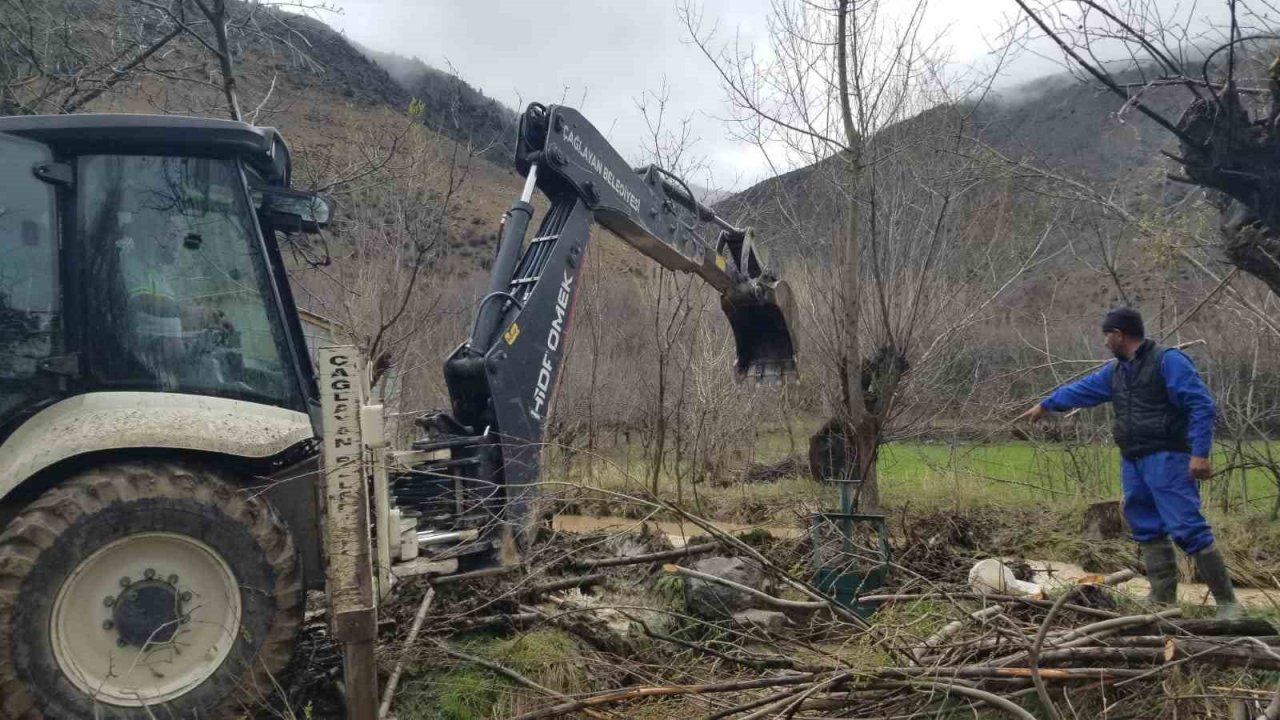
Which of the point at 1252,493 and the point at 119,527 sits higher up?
the point at 119,527

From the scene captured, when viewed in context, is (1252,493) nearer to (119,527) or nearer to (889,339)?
(889,339)

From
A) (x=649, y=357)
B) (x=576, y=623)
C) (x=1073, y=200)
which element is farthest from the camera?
(x=649, y=357)

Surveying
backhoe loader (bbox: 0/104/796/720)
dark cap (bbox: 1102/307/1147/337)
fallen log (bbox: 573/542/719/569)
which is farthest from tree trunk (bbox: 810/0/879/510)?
backhoe loader (bbox: 0/104/796/720)

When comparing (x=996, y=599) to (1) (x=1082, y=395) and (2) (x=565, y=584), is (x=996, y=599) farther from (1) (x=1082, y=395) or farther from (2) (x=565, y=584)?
(2) (x=565, y=584)

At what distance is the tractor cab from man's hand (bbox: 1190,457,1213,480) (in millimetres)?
4579

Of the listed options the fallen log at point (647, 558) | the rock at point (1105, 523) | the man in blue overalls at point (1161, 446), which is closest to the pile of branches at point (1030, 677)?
the man in blue overalls at point (1161, 446)

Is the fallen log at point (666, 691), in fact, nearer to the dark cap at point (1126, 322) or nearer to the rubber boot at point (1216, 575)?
the rubber boot at point (1216, 575)

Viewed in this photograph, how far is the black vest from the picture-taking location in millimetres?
5070

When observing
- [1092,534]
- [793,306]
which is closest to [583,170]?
[793,306]

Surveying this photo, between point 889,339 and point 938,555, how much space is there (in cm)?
185

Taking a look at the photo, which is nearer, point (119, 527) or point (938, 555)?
point (119, 527)

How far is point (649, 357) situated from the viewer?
15391 mm

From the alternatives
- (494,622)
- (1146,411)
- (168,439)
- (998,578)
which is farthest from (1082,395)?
(168,439)

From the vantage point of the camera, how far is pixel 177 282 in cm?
418
